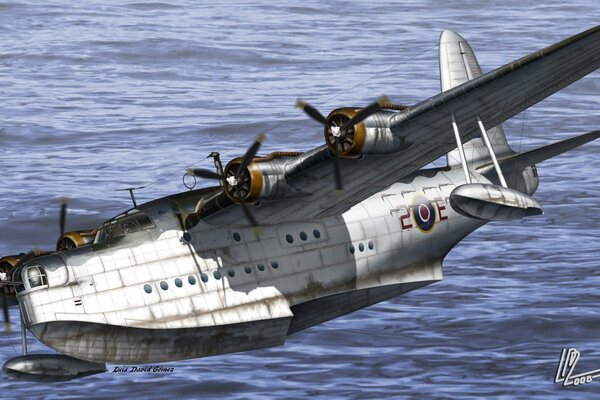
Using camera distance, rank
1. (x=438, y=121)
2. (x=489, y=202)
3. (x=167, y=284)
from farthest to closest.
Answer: (x=167, y=284) → (x=438, y=121) → (x=489, y=202)

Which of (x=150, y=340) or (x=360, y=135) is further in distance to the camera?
(x=150, y=340)

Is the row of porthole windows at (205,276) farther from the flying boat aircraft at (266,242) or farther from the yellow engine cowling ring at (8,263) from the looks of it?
the yellow engine cowling ring at (8,263)

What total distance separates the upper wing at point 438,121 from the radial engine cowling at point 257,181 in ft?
1.65

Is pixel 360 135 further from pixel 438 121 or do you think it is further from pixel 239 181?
pixel 239 181

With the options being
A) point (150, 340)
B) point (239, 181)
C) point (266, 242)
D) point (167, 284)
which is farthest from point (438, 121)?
point (150, 340)

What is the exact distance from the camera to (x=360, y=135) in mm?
40188

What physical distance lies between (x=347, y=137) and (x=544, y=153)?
37.7 ft

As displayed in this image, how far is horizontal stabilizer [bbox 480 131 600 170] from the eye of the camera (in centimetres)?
4606

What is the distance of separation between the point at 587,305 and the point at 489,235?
2105 cm

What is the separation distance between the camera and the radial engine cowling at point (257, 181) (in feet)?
135

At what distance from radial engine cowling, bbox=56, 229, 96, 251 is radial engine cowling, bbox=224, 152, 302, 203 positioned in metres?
5.55

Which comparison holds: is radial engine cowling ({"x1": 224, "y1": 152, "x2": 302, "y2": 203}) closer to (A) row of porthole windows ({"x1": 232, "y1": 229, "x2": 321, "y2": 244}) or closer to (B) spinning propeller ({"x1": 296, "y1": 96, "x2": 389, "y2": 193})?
(B) spinning propeller ({"x1": 296, "y1": 96, "x2": 389, "y2": 193})

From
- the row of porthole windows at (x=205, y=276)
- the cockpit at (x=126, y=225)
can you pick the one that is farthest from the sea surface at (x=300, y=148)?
the cockpit at (x=126, y=225)

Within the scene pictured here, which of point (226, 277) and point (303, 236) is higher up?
point (303, 236)
